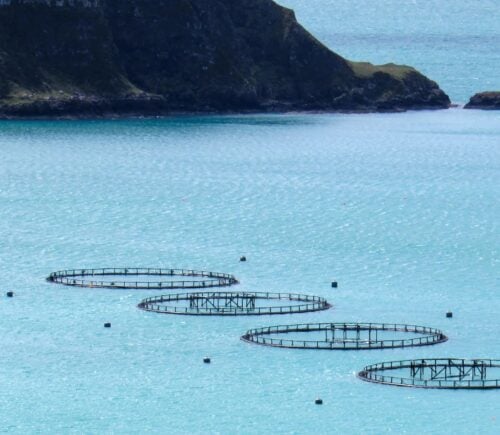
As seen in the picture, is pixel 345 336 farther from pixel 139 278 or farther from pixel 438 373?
pixel 139 278

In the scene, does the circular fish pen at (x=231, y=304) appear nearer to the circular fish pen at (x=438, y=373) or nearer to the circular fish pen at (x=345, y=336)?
the circular fish pen at (x=345, y=336)

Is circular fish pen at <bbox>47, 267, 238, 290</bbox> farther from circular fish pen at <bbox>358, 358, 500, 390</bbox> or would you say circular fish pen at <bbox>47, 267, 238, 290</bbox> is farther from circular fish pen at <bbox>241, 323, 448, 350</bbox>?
circular fish pen at <bbox>358, 358, 500, 390</bbox>

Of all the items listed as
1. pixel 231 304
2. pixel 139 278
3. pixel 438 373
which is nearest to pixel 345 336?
pixel 438 373

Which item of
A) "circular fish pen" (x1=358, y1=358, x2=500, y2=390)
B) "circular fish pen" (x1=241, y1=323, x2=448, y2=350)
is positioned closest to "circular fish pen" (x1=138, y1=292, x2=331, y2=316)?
"circular fish pen" (x1=241, y1=323, x2=448, y2=350)

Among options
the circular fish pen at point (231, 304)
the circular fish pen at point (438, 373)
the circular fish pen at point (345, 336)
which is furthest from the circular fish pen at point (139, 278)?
the circular fish pen at point (438, 373)

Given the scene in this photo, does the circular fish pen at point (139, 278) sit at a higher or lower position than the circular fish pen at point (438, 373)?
lower

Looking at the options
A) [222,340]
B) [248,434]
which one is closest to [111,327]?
[222,340]
